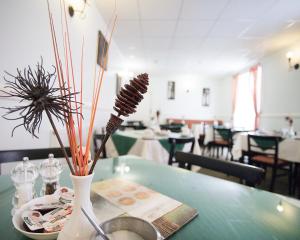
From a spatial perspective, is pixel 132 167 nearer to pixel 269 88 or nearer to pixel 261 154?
pixel 261 154

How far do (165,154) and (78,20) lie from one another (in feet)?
6.87

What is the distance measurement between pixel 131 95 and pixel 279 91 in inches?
214

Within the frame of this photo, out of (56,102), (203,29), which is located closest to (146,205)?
(56,102)

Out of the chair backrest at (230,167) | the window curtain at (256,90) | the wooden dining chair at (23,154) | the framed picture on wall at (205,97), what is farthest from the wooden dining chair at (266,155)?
the framed picture on wall at (205,97)

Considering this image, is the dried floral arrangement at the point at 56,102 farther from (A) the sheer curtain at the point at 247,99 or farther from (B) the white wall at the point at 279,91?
(A) the sheer curtain at the point at 247,99

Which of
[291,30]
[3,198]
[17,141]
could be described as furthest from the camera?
[291,30]

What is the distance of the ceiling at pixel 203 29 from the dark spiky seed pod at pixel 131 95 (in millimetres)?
2099

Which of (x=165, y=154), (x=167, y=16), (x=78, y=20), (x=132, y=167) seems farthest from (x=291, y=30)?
(x=132, y=167)

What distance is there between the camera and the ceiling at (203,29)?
9.16 feet

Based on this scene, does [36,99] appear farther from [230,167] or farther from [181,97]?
[181,97]

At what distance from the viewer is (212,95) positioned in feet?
26.5

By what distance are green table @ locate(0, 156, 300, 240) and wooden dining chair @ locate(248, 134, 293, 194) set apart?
77.8 inches

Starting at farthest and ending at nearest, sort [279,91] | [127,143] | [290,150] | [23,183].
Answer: [279,91], [290,150], [127,143], [23,183]

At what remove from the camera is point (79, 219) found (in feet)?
1.26
